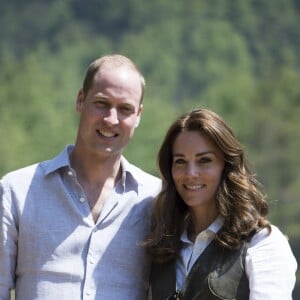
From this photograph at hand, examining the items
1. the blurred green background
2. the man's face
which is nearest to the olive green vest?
the man's face

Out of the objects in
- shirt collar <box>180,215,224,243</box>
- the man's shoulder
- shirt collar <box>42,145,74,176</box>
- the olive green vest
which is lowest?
the olive green vest

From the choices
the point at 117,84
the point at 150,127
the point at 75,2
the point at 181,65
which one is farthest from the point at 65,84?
the point at 117,84

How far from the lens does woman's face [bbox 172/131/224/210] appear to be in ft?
11.1

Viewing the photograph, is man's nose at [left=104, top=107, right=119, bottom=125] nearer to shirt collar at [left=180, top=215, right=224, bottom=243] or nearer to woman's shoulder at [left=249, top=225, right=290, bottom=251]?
shirt collar at [left=180, top=215, right=224, bottom=243]

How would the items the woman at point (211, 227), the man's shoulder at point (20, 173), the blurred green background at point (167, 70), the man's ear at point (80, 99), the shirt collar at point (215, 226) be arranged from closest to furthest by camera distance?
the woman at point (211, 227) → the shirt collar at point (215, 226) → the man's shoulder at point (20, 173) → the man's ear at point (80, 99) → the blurred green background at point (167, 70)

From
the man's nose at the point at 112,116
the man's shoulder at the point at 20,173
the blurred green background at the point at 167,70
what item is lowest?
the man's shoulder at the point at 20,173

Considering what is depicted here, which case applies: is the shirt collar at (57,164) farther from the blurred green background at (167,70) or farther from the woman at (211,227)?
the blurred green background at (167,70)

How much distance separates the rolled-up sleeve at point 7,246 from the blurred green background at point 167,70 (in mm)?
27024

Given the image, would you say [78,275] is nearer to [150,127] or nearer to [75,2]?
[150,127]

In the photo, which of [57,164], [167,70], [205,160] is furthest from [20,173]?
[167,70]

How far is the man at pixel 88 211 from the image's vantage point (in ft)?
11.2

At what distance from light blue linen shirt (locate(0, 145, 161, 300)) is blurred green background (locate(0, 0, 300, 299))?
26.9m

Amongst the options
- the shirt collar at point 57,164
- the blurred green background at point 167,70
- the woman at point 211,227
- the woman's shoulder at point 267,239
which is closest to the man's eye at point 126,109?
the woman at point 211,227

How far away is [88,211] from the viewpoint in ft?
11.4
